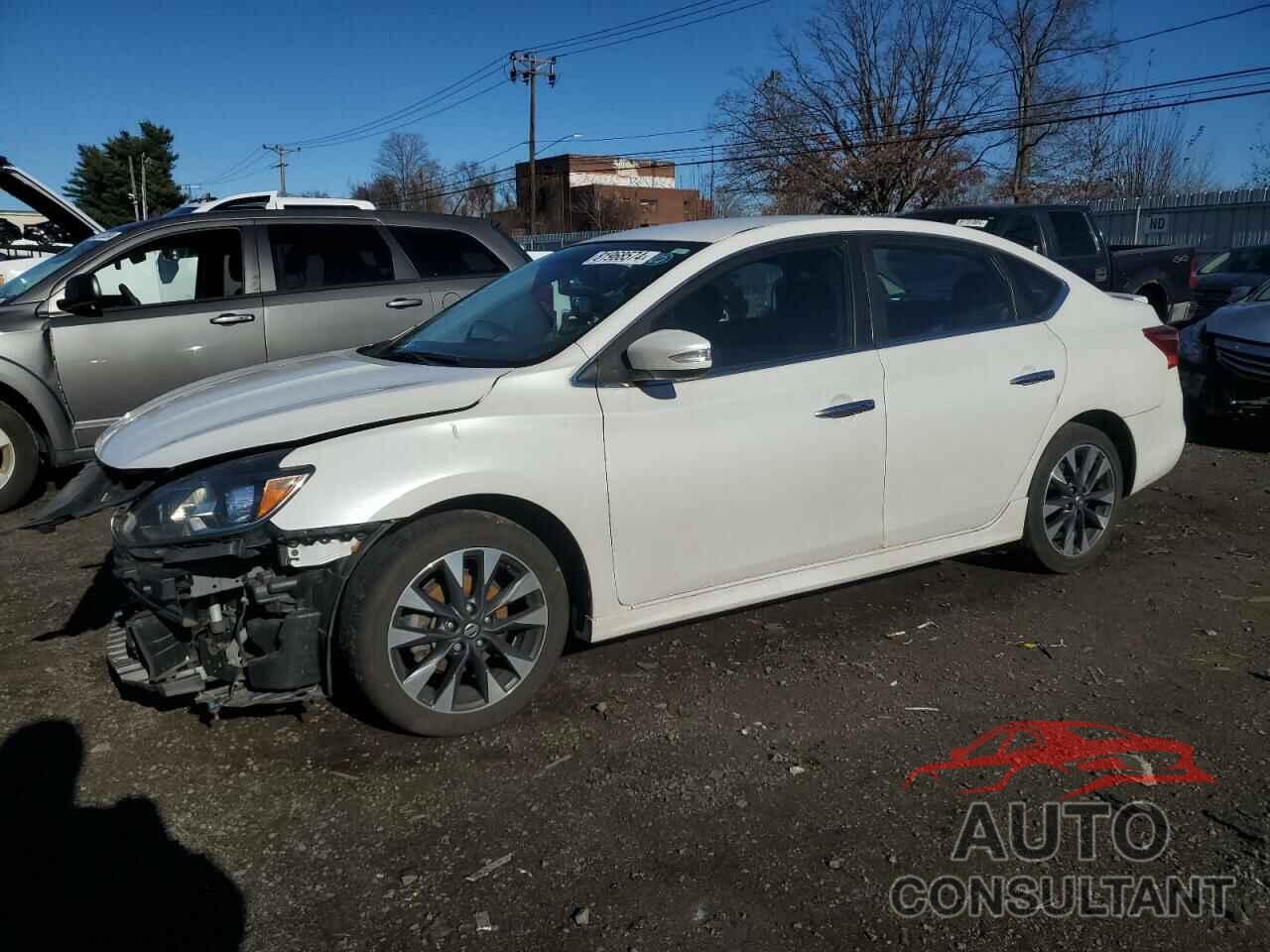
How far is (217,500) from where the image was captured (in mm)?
3098

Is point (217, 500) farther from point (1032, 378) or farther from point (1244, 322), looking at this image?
point (1244, 322)

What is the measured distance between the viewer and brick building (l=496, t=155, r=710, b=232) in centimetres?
6128

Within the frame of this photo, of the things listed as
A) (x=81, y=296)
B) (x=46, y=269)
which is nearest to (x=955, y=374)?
(x=81, y=296)

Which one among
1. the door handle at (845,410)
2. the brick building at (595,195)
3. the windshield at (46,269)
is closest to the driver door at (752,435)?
the door handle at (845,410)

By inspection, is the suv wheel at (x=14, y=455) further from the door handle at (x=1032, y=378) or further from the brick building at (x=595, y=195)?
the brick building at (x=595, y=195)

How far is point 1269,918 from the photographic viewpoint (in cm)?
249

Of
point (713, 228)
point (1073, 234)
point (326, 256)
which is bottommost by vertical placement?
point (713, 228)

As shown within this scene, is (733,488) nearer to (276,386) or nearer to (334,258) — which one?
(276,386)

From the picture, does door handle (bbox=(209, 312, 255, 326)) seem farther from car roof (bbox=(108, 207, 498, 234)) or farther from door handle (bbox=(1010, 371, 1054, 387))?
door handle (bbox=(1010, 371, 1054, 387))

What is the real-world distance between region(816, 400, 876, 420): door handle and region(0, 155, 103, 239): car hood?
9832 millimetres

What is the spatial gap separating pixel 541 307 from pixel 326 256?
11.2ft

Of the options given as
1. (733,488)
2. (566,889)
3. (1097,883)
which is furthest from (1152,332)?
(566,889)

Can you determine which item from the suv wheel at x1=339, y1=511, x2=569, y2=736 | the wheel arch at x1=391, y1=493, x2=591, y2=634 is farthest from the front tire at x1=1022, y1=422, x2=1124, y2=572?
the suv wheel at x1=339, y1=511, x2=569, y2=736

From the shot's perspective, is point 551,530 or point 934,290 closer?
point 551,530
